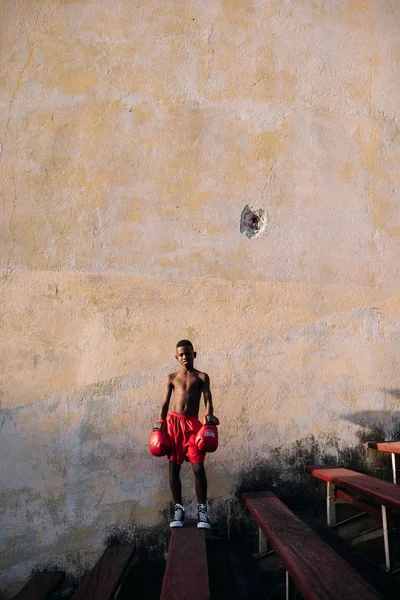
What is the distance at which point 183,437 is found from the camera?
10.4 feet

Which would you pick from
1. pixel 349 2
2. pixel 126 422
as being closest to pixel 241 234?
pixel 126 422

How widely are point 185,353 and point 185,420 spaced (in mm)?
436

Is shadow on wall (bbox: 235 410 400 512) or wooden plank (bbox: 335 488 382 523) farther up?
shadow on wall (bbox: 235 410 400 512)

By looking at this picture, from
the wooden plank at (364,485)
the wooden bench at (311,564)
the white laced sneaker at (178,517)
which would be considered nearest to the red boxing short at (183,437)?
the white laced sneaker at (178,517)

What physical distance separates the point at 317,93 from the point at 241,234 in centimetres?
140

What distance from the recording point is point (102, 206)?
12.6 feet

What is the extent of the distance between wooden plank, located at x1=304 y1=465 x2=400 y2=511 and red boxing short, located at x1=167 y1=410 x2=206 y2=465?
796 millimetres

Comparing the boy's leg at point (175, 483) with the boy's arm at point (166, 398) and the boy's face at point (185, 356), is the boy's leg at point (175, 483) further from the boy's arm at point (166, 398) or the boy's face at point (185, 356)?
the boy's face at point (185, 356)

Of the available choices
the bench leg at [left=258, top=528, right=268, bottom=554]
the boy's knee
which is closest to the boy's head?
the boy's knee

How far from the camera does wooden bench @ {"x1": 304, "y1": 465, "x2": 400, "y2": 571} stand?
2279 mm

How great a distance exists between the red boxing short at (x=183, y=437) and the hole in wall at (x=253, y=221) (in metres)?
1.53

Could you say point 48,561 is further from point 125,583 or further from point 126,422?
point 126,422

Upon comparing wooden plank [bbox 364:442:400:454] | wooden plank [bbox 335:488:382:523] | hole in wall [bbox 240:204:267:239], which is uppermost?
hole in wall [bbox 240:204:267:239]

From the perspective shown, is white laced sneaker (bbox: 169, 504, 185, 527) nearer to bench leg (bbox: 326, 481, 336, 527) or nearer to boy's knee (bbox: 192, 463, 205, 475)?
boy's knee (bbox: 192, 463, 205, 475)
